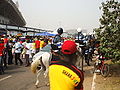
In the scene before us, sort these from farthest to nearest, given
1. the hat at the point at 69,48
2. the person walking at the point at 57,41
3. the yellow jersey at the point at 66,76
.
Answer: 1. the person walking at the point at 57,41
2. the hat at the point at 69,48
3. the yellow jersey at the point at 66,76

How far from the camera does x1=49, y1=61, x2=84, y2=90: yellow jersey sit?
219cm

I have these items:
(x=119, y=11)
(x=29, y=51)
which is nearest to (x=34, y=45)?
(x=29, y=51)

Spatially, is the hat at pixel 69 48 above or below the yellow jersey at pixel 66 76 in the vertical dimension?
above

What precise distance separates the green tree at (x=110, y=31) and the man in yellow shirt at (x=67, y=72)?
5446mm

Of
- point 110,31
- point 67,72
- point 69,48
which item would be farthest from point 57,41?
point 67,72

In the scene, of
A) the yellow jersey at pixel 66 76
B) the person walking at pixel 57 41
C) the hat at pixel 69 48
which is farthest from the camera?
the person walking at pixel 57 41

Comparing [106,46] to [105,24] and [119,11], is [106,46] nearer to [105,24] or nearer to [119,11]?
[105,24]

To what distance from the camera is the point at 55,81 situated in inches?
90.9

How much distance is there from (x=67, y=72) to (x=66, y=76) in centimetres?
5

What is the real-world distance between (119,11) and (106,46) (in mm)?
1629

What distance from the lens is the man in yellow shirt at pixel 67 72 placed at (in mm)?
2191

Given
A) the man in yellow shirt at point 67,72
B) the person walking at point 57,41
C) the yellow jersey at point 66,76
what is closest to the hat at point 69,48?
the man in yellow shirt at point 67,72

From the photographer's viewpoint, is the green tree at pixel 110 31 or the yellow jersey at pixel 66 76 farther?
the green tree at pixel 110 31

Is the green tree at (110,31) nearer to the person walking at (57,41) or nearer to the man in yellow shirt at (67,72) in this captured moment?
the person walking at (57,41)
